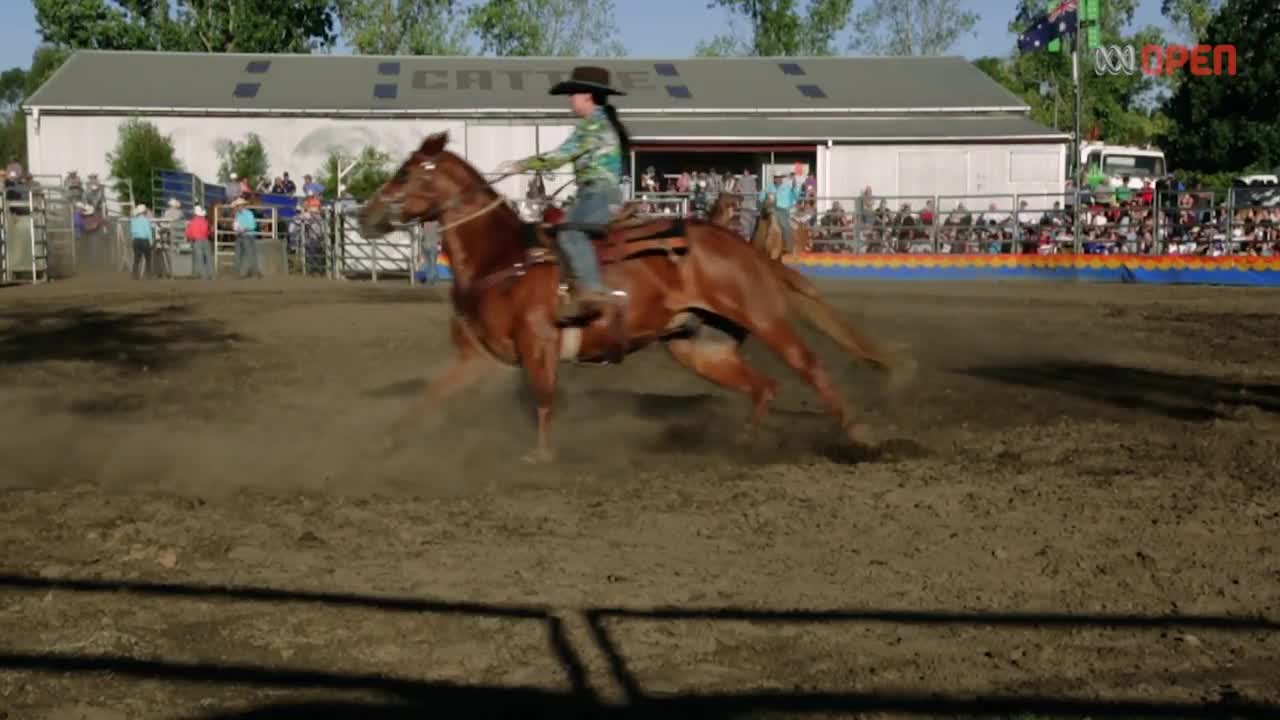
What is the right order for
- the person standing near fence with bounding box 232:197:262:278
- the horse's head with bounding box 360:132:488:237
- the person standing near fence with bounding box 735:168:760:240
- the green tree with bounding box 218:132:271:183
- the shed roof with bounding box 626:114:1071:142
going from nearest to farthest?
the horse's head with bounding box 360:132:488:237, the person standing near fence with bounding box 735:168:760:240, the person standing near fence with bounding box 232:197:262:278, the green tree with bounding box 218:132:271:183, the shed roof with bounding box 626:114:1071:142

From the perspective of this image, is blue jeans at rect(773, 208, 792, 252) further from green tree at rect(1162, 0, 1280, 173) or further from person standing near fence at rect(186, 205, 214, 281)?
green tree at rect(1162, 0, 1280, 173)

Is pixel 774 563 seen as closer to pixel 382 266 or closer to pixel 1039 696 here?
pixel 1039 696

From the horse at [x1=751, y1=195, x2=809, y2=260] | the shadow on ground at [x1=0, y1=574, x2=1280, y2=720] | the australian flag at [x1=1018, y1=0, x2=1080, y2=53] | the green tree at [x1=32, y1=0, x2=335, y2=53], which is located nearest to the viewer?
the shadow on ground at [x1=0, y1=574, x2=1280, y2=720]

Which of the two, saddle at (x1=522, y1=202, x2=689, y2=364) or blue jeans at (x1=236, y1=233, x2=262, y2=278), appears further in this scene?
blue jeans at (x1=236, y1=233, x2=262, y2=278)

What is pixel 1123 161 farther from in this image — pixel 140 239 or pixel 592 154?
pixel 592 154

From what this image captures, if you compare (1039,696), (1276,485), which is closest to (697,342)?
(1276,485)

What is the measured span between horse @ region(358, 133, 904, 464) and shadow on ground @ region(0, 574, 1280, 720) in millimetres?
3885

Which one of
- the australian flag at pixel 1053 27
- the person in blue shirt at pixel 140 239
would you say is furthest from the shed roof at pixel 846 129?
the person in blue shirt at pixel 140 239

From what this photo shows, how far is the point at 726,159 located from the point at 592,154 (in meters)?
33.0

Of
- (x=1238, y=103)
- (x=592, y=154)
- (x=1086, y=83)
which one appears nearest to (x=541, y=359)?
(x=592, y=154)

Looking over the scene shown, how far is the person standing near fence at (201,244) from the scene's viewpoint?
28.4 m

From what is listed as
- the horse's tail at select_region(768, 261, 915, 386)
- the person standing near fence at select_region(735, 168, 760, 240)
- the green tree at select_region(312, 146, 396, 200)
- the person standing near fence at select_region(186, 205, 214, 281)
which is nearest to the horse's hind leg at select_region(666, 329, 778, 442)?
the horse's tail at select_region(768, 261, 915, 386)

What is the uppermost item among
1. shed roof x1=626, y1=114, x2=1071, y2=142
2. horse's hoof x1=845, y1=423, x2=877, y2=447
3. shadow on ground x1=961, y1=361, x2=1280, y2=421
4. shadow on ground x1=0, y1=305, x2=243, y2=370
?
shed roof x1=626, y1=114, x2=1071, y2=142

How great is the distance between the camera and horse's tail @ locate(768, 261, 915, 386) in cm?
1000
